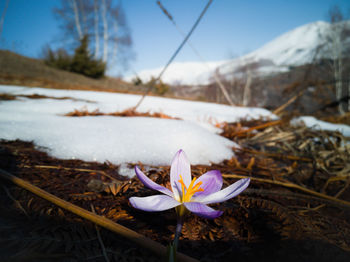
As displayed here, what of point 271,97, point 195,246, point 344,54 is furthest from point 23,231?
point 344,54

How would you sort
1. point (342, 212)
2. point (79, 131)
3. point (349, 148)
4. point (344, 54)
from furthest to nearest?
1. point (344, 54)
2. point (349, 148)
3. point (79, 131)
4. point (342, 212)

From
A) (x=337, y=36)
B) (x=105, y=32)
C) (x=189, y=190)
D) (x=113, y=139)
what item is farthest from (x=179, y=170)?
(x=105, y=32)

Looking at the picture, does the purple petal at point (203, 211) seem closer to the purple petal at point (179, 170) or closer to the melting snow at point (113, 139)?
the purple petal at point (179, 170)

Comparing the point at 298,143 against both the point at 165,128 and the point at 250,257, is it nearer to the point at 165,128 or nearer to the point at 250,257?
the point at 165,128

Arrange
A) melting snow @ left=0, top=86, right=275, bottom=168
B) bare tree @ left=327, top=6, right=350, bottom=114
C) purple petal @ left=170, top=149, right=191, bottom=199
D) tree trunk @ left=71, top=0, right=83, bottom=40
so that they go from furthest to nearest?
tree trunk @ left=71, top=0, right=83, bottom=40
bare tree @ left=327, top=6, right=350, bottom=114
melting snow @ left=0, top=86, right=275, bottom=168
purple petal @ left=170, top=149, right=191, bottom=199

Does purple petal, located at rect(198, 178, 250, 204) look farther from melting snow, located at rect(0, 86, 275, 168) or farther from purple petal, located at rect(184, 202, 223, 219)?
melting snow, located at rect(0, 86, 275, 168)

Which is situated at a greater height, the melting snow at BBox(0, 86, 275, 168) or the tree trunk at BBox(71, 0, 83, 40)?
the tree trunk at BBox(71, 0, 83, 40)

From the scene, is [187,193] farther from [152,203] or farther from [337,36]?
[337,36]

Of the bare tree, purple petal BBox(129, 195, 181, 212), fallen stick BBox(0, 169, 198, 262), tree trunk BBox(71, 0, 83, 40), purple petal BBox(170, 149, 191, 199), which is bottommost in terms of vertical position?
fallen stick BBox(0, 169, 198, 262)

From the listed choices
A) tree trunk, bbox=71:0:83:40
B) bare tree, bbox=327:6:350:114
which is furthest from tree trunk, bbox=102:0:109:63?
bare tree, bbox=327:6:350:114
